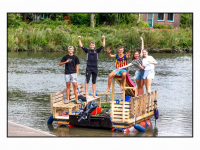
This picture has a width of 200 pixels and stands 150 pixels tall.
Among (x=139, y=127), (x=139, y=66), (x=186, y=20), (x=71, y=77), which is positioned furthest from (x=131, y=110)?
(x=186, y=20)

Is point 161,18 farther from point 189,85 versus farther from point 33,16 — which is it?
point 189,85

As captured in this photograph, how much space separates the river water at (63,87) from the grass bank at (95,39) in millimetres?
1892

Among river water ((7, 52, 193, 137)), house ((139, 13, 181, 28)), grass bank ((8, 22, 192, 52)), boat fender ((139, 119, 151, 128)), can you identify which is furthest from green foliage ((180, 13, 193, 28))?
boat fender ((139, 119, 151, 128))

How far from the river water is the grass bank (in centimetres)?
189

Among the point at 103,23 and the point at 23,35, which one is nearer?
the point at 23,35

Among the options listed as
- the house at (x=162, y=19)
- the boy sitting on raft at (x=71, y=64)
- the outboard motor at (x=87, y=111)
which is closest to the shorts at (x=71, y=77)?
the boy sitting on raft at (x=71, y=64)

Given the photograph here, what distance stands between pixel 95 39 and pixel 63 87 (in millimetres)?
18710

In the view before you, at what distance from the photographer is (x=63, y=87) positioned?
21.2 meters

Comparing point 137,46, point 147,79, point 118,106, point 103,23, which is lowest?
point 118,106

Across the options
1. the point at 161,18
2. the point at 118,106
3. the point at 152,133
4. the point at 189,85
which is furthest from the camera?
the point at 161,18

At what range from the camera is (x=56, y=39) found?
39.3 m

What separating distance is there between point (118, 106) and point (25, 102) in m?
6.54

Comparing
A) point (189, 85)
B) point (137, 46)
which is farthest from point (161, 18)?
point (189, 85)

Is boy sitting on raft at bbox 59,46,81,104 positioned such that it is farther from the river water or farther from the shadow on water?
the river water
